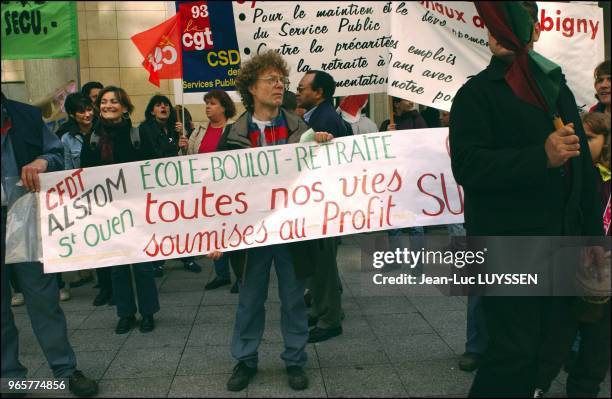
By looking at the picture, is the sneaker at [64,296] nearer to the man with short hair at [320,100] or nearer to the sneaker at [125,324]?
the sneaker at [125,324]

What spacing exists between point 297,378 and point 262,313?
0.45 metres

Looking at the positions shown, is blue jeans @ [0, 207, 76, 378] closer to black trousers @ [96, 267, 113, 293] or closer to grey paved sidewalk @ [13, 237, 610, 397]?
grey paved sidewalk @ [13, 237, 610, 397]

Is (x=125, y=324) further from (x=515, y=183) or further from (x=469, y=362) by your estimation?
(x=515, y=183)

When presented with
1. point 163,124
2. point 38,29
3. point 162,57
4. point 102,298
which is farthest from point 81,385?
point 163,124

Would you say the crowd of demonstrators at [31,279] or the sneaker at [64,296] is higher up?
the crowd of demonstrators at [31,279]

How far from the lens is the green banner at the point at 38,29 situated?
3562 millimetres

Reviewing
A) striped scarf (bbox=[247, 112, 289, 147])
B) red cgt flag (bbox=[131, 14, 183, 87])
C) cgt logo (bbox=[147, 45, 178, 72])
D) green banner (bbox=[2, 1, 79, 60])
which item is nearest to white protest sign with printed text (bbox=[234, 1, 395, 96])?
red cgt flag (bbox=[131, 14, 183, 87])

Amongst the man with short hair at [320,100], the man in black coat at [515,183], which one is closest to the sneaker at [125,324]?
the man with short hair at [320,100]

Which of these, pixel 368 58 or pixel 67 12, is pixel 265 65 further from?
pixel 368 58

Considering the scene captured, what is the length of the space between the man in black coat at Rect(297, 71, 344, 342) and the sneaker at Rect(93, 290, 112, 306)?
2.04 metres

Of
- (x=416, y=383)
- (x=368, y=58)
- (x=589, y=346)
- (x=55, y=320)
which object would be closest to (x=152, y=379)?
(x=55, y=320)

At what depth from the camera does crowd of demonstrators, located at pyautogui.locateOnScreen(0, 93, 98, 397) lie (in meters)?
3.52

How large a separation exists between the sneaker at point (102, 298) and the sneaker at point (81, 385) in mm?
2126

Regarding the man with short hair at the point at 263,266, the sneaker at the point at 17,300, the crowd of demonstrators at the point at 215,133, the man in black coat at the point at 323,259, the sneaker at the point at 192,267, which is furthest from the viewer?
the sneaker at the point at 192,267
